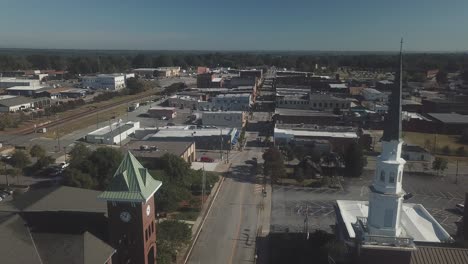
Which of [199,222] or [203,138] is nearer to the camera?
[199,222]

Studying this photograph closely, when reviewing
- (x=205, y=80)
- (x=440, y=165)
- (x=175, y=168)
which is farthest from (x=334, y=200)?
(x=205, y=80)

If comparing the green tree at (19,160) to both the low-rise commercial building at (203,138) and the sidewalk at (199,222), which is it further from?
the sidewalk at (199,222)

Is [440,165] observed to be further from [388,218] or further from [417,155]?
[388,218]

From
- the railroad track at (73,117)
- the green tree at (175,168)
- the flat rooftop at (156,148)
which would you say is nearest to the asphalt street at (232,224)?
the green tree at (175,168)

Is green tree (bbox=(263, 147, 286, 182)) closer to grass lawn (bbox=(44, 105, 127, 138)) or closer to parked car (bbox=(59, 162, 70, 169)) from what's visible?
parked car (bbox=(59, 162, 70, 169))

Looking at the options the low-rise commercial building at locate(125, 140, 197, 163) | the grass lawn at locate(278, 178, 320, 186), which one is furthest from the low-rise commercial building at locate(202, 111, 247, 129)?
the grass lawn at locate(278, 178, 320, 186)

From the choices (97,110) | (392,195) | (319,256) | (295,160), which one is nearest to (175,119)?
(97,110)

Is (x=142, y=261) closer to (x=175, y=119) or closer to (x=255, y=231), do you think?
(x=255, y=231)
